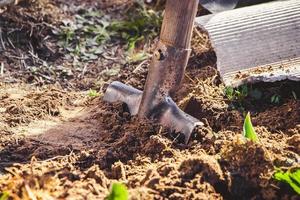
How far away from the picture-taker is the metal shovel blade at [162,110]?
8.18 ft

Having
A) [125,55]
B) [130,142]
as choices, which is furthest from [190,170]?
[125,55]

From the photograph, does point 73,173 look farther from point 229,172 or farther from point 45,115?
point 45,115

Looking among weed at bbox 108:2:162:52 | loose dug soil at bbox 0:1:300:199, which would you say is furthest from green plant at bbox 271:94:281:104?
weed at bbox 108:2:162:52

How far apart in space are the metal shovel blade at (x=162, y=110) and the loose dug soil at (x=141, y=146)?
4cm

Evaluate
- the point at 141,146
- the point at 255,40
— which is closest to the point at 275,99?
the point at 255,40

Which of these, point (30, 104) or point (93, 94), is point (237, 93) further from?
point (30, 104)

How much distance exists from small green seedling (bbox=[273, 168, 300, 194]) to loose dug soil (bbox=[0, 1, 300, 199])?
0.08 feet

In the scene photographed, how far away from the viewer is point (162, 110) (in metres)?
2.63

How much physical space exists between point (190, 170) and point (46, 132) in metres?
0.89

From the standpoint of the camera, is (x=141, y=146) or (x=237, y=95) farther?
(x=237, y=95)

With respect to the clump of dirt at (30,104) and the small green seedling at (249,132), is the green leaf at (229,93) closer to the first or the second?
the small green seedling at (249,132)

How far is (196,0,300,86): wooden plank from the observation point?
2910mm

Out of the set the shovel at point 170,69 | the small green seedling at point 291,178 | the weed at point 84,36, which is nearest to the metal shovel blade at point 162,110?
the shovel at point 170,69

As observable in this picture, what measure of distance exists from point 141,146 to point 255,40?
37.0 inches
